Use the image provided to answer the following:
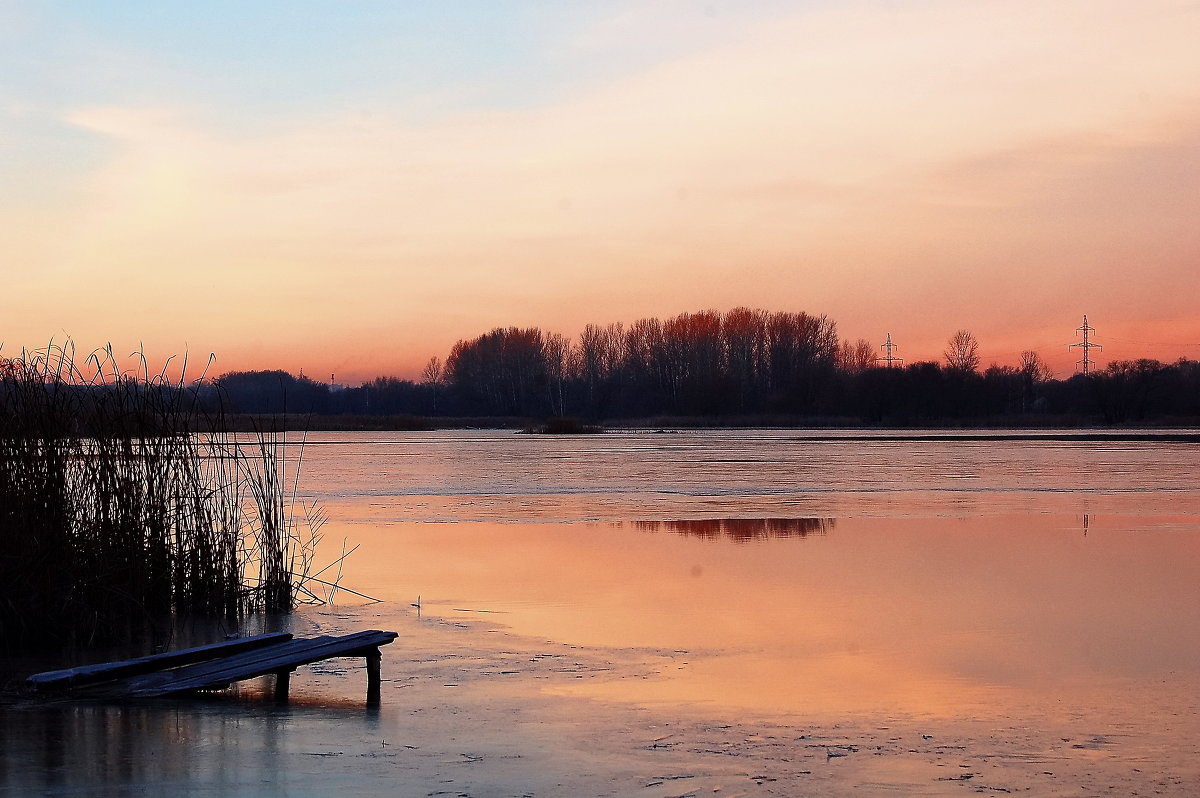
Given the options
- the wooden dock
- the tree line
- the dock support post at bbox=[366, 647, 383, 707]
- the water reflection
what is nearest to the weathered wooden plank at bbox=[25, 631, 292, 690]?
the wooden dock

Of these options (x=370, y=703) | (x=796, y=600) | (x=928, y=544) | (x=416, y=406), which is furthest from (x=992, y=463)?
(x=416, y=406)

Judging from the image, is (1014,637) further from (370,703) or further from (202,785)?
(202,785)

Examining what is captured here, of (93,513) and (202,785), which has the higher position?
(93,513)

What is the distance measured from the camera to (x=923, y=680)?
23.1ft

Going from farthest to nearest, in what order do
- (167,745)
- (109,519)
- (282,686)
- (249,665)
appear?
(109,519) < (282,686) < (249,665) < (167,745)

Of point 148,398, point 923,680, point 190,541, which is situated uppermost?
point 148,398

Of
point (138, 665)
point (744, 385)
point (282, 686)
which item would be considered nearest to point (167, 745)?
point (282, 686)

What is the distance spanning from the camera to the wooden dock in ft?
20.3

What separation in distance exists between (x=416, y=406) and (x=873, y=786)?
112 metres

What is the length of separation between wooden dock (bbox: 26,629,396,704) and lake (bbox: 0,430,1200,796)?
0.48 ft

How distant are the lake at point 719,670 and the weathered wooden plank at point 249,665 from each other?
147mm

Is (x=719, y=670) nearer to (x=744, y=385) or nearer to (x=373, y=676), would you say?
(x=373, y=676)

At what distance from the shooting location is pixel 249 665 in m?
6.38

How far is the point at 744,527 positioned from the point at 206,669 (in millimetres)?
10098
